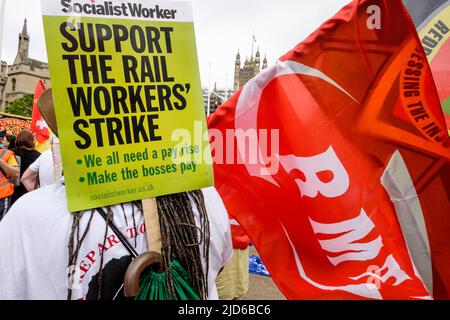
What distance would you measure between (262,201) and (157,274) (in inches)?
39.9

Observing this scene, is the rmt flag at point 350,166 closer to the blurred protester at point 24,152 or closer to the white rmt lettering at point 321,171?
the white rmt lettering at point 321,171

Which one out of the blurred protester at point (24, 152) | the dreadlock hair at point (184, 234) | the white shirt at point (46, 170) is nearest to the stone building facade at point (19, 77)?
the blurred protester at point (24, 152)

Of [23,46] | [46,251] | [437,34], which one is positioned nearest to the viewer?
[46,251]

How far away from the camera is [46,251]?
1250 mm

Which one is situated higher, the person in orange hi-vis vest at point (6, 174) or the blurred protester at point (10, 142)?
the blurred protester at point (10, 142)

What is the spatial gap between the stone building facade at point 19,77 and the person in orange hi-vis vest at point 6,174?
6637 cm

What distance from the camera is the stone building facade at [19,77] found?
2573 inches

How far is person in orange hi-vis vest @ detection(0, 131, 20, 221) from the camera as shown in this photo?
4723 mm

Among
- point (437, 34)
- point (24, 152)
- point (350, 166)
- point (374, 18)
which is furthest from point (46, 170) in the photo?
point (437, 34)

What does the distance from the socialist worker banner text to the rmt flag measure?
75cm

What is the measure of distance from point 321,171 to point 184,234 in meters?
0.99

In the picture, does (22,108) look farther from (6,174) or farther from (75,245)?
(75,245)

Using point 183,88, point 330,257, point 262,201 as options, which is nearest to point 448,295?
point 330,257

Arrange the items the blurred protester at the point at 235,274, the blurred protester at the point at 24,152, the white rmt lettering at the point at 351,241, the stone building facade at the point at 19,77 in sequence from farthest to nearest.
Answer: the stone building facade at the point at 19,77 → the blurred protester at the point at 24,152 → the blurred protester at the point at 235,274 → the white rmt lettering at the point at 351,241
